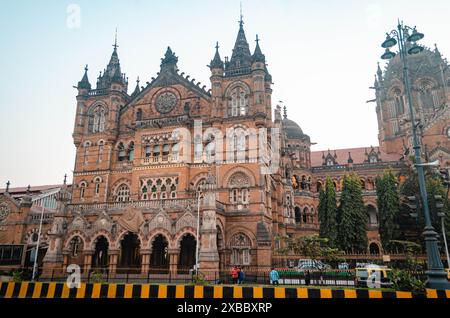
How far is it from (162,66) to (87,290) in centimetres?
3118

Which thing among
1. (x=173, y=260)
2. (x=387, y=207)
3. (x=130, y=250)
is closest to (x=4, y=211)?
(x=130, y=250)

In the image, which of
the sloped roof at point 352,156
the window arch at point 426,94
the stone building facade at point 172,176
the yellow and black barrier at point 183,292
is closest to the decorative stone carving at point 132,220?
the stone building facade at point 172,176

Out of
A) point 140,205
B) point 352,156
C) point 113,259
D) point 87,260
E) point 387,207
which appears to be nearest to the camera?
point 113,259

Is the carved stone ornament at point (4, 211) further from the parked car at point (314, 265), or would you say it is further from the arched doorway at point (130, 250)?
the parked car at point (314, 265)

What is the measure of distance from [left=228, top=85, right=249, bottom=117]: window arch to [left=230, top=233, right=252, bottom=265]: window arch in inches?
491

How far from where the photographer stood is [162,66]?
40000 millimetres

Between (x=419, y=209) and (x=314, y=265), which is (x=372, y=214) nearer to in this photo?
(x=419, y=209)

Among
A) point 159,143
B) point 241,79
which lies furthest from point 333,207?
point 159,143

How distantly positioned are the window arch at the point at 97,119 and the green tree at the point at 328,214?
1069 inches

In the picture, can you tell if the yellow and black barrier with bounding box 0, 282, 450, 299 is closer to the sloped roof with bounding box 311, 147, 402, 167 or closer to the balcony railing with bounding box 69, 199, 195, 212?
the balcony railing with bounding box 69, 199, 195, 212

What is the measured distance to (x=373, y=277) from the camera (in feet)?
72.7

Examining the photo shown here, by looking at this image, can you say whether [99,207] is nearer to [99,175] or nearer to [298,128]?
[99,175]

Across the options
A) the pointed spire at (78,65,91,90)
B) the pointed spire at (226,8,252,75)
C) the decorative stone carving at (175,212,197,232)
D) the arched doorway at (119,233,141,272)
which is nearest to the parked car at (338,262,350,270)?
the decorative stone carving at (175,212,197,232)

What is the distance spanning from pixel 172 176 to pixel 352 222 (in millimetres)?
19925
